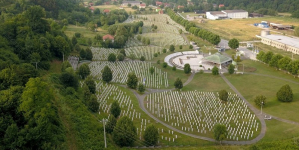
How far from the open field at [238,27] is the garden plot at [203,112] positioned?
107ft

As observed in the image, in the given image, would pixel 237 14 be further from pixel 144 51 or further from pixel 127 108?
pixel 127 108

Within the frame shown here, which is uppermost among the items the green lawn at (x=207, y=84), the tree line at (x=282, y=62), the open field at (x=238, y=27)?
the open field at (x=238, y=27)

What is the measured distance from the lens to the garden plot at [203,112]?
22031mm

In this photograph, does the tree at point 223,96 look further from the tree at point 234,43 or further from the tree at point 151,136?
the tree at point 234,43

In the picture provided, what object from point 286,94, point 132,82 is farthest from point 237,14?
point 132,82

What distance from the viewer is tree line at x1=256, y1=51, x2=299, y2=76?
32.8 meters

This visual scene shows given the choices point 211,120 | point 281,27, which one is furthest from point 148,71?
point 281,27

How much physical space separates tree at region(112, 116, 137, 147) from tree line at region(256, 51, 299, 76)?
76.6 feet

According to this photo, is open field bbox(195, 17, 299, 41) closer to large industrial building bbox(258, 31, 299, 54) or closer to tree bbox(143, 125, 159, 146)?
large industrial building bbox(258, 31, 299, 54)

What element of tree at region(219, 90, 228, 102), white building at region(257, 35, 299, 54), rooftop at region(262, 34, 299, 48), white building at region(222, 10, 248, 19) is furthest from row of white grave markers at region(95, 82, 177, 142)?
white building at region(222, 10, 248, 19)

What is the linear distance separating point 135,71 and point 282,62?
1869cm

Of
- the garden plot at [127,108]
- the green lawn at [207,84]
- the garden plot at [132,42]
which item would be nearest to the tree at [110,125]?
the garden plot at [127,108]

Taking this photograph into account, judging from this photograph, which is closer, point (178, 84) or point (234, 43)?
point (178, 84)

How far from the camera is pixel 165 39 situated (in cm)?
5825
